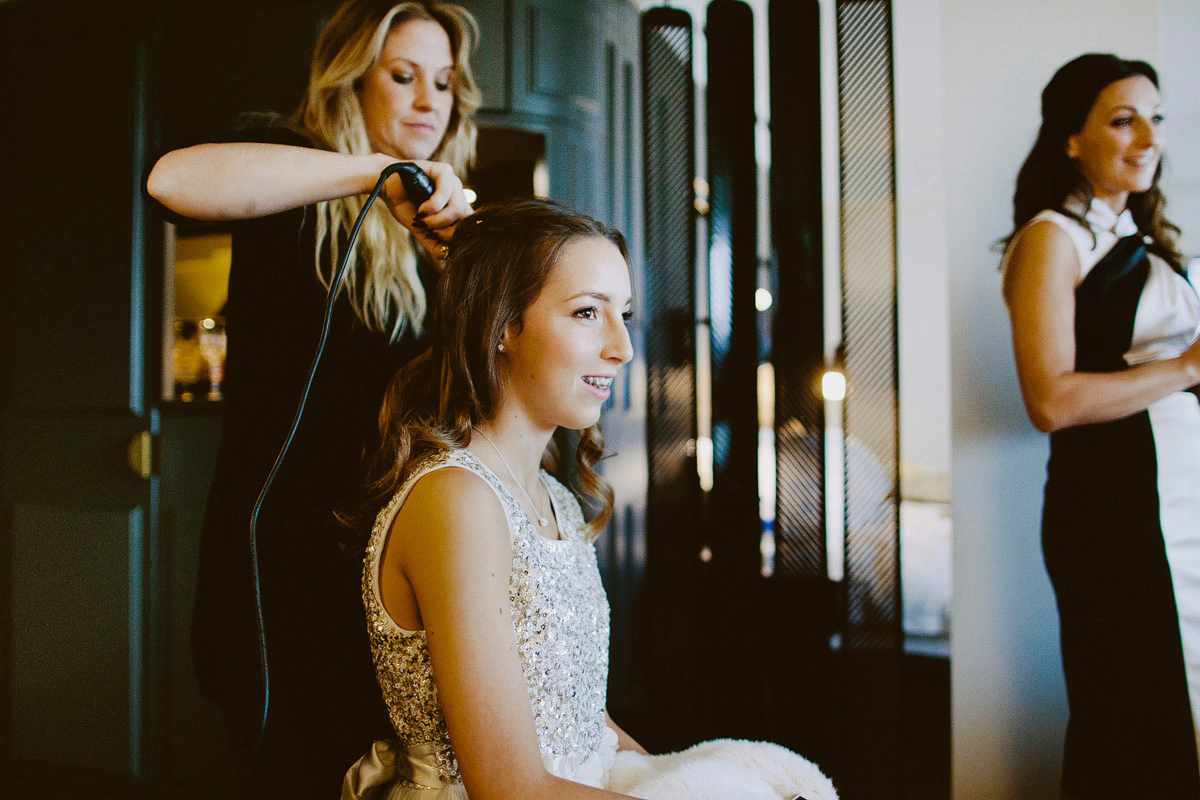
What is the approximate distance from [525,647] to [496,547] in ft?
0.44

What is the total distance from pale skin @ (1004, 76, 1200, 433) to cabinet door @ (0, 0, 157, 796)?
6.69ft

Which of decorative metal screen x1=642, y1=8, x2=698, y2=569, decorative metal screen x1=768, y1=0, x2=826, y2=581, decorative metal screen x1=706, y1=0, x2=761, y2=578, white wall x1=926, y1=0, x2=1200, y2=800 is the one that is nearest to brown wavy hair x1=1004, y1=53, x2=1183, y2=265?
white wall x1=926, y1=0, x2=1200, y2=800

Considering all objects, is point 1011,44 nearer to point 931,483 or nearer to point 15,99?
point 931,483

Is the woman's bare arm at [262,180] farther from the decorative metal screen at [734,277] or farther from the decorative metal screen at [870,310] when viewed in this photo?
the decorative metal screen at [870,310]

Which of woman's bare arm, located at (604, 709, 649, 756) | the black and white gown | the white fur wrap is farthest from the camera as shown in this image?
the black and white gown

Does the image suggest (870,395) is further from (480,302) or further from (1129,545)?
(480,302)

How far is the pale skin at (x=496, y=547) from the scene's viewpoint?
59cm

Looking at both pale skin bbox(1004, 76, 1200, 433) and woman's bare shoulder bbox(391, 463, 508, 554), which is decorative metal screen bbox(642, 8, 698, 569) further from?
woman's bare shoulder bbox(391, 463, 508, 554)

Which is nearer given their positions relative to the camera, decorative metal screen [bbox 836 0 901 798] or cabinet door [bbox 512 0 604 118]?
decorative metal screen [bbox 836 0 901 798]

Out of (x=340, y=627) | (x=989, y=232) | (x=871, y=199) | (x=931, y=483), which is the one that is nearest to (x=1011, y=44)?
(x=989, y=232)

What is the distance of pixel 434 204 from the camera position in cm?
79

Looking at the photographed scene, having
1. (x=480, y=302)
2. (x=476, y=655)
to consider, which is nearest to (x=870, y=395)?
(x=480, y=302)

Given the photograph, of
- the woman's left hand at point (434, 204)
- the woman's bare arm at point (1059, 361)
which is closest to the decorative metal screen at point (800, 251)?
the woman's bare arm at point (1059, 361)

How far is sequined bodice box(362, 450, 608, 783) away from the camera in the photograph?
2.25 ft
